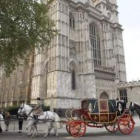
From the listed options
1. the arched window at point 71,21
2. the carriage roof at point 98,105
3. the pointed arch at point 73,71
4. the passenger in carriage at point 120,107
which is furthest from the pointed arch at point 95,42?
the carriage roof at point 98,105

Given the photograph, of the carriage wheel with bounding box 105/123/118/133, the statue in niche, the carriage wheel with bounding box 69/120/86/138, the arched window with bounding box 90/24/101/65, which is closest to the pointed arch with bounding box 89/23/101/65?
the arched window with bounding box 90/24/101/65

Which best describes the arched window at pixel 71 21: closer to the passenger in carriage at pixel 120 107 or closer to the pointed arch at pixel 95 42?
the pointed arch at pixel 95 42

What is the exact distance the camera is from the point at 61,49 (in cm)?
2836

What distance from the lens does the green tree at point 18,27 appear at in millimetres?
13055

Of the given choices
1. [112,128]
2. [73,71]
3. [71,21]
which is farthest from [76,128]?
[71,21]

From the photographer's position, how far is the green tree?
1306 centimetres

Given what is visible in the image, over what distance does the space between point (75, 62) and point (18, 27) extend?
18533 millimetres

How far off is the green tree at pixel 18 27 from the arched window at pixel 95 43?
21.6 m

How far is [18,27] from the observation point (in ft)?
43.9

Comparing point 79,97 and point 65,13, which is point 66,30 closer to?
point 65,13

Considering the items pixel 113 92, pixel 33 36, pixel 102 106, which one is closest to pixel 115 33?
pixel 113 92

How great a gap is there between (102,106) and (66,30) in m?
21.9

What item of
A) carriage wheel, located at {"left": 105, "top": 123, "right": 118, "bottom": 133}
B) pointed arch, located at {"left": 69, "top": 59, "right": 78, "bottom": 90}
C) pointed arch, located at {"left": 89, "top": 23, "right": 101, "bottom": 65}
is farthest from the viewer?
pointed arch, located at {"left": 89, "top": 23, "right": 101, "bottom": 65}

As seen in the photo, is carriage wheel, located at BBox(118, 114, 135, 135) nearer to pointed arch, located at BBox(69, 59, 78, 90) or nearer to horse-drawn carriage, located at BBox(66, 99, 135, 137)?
horse-drawn carriage, located at BBox(66, 99, 135, 137)
